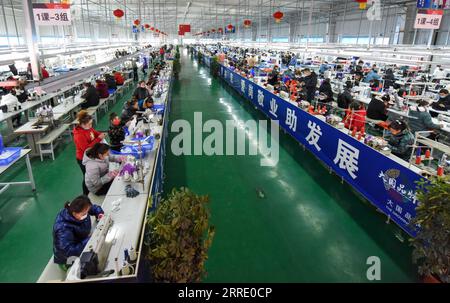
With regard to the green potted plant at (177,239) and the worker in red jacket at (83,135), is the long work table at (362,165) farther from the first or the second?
the worker in red jacket at (83,135)

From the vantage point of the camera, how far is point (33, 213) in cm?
508

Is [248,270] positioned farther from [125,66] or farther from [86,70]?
[125,66]

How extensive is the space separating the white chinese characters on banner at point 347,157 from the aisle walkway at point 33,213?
17.1 feet

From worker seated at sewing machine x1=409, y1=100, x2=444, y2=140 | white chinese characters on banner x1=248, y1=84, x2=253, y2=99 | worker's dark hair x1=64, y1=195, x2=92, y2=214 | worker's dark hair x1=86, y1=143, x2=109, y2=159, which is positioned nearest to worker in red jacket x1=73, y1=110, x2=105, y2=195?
worker's dark hair x1=86, y1=143, x2=109, y2=159

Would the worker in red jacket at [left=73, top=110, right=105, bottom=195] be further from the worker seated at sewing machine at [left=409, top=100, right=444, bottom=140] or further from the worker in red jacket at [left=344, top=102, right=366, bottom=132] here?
the worker seated at sewing machine at [left=409, top=100, right=444, bottom=140]

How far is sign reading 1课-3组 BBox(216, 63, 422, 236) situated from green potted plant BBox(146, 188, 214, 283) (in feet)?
8.39

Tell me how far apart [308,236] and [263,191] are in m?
1.53

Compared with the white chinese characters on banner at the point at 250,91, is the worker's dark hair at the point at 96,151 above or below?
above

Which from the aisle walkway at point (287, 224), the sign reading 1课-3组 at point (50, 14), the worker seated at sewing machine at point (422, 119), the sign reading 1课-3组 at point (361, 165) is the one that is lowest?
the aisle walkway at point (287, 224)

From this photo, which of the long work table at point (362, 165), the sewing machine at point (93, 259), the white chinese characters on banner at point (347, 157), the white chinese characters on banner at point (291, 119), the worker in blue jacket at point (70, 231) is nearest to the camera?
the sewing machine at point (93, 259)

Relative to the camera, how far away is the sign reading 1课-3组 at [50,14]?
27.3ft

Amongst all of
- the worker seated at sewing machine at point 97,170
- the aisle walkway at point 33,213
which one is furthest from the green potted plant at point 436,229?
the aisle walkway at point 33,213

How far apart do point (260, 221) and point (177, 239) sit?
261cm
